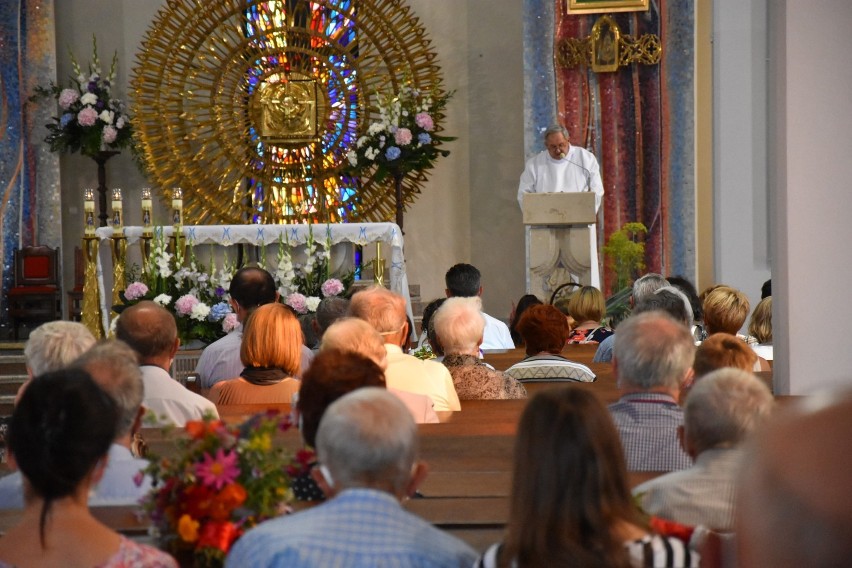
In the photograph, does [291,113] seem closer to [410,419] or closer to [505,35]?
[505,35]

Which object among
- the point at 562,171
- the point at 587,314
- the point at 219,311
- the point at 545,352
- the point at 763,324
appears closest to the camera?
the point at 545,352

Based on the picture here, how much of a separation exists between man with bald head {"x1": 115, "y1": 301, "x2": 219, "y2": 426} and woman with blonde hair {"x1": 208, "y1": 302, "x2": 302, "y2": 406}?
30cm

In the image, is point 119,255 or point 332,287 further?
point 119,255

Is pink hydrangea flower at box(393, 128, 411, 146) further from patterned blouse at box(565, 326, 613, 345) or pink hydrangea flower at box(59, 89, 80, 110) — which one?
patterned blouse at box(565, 326, 613, 345)

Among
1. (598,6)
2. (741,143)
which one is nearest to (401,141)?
(598,6)

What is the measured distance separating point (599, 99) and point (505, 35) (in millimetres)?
1372

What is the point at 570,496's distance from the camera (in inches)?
74.4

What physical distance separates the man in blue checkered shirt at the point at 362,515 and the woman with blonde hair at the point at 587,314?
15.7 ft

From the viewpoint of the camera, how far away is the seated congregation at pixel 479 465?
0.78m

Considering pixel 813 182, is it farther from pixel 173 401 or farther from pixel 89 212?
pixel 89 212

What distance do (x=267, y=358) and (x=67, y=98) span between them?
7.47m

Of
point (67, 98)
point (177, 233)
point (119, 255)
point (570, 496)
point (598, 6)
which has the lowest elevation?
point (570, 496)

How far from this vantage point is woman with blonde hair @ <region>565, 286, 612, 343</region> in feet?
22.7

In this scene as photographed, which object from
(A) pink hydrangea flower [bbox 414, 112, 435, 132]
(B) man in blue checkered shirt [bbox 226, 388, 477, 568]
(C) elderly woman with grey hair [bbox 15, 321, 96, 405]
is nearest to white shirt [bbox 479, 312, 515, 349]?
Answer: (A) pink hydrangea flower [bbox 414, 112, 435, 132]
